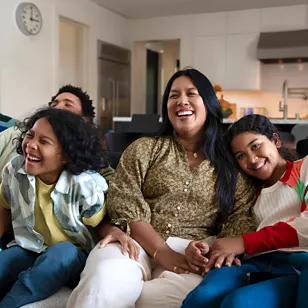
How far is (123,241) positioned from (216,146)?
0.50 meters

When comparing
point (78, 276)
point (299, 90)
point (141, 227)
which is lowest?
point (78, 276)

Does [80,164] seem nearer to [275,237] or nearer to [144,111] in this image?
[275,237]

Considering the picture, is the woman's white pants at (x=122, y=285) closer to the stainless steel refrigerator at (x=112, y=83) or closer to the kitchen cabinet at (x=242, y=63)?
the stainless steel refrigerator at (x=112, y=83)

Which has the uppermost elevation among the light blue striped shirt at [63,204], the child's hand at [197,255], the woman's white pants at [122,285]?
the light blue striped shirt at [63,204]

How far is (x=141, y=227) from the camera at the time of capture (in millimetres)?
1490

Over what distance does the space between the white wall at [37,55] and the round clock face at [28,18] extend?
0.07m

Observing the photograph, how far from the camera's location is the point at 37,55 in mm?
5320

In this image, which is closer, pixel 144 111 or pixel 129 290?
pixel 129 290

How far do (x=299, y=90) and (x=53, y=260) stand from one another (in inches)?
238

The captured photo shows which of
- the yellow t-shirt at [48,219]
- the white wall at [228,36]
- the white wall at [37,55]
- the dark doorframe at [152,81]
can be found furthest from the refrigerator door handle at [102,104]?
the yellow t-shirt at [48,219]

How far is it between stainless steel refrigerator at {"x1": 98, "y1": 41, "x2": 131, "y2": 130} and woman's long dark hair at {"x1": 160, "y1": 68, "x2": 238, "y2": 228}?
494cm

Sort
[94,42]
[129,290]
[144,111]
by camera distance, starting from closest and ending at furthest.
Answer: [129,290] < [94,42] < [144,111]

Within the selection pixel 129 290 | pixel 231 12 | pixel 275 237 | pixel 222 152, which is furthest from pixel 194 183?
pixel 231 12

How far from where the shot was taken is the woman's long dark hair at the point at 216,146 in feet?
5.14
